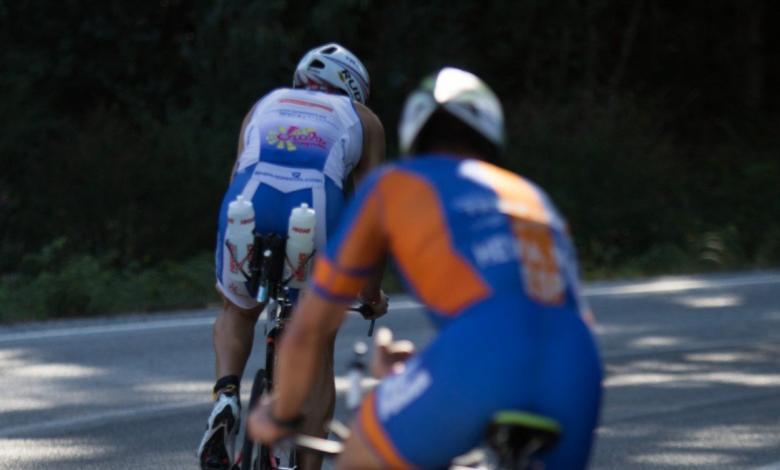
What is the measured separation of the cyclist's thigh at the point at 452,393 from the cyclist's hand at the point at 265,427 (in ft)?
1.23

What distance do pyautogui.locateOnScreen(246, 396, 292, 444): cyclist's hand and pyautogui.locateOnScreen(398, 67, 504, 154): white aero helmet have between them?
2.19 feet

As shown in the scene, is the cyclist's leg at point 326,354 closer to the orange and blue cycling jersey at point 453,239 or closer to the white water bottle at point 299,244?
the white water bottle at point 299,244

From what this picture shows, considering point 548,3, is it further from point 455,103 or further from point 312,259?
point 455,103

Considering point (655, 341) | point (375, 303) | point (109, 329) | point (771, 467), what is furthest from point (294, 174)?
point (655, 341)

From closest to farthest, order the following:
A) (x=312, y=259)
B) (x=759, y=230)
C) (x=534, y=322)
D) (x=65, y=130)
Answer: (x=534, y=322)
(x=312, y=259)
(x=65, y=130)
(x=759, y=230)

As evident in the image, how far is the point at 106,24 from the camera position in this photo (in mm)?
23500

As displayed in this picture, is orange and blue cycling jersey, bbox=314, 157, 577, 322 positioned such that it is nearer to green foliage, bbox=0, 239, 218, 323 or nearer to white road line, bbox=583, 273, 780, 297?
green foliage, bbox=0, 239, 218, 323

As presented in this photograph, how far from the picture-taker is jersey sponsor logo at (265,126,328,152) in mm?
6152

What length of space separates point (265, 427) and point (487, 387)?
Answer: 2.23 ft

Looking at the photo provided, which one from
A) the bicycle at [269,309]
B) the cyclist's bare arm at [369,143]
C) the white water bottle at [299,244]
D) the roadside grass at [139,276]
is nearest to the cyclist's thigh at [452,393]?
the bicycle at [269,309]

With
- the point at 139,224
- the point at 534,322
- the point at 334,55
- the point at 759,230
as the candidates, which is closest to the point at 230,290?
the point at 334,55

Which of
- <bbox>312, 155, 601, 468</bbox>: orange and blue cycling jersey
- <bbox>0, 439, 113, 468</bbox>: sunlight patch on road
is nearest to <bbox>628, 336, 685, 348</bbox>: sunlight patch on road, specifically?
<bbox>0, 439, 113, 468</bbox>: sunlight patch on road

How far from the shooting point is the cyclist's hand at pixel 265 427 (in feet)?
12.7

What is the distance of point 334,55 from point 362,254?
2.75 m
